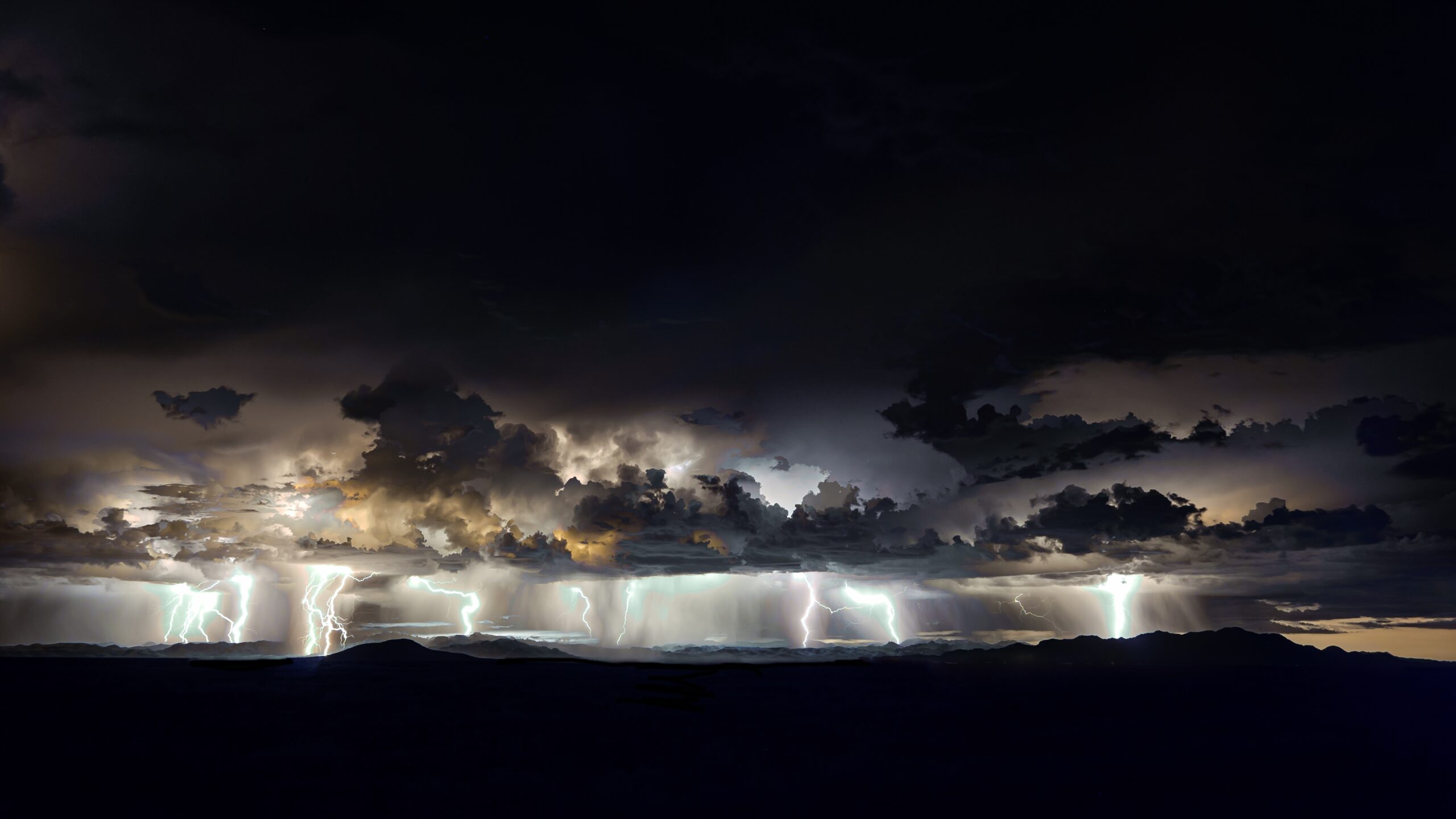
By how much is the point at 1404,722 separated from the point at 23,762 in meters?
187

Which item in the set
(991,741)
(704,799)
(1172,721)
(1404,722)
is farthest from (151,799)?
(1404,722)

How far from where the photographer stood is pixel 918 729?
380ft

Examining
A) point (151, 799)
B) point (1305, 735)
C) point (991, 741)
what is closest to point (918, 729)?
point (991, 741)

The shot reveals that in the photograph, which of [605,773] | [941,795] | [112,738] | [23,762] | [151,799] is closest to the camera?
[151,799]

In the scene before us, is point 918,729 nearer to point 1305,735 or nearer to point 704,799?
point 1305,735

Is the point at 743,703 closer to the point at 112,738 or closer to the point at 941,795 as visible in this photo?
the point at 112,738

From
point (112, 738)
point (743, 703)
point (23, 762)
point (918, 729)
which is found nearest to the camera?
point (23, 762)

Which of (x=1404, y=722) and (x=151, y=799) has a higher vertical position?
(x=151, y=799)

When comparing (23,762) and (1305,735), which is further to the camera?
(1305,735)

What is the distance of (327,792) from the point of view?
57.4 metres

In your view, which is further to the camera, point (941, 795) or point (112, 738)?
point (112, 738)

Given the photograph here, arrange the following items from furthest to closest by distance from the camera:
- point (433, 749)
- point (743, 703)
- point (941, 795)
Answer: point (743, 703)
point (433, 749)
point (941, 795)

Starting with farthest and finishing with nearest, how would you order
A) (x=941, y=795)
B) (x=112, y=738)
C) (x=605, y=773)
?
(x=112, y=738)
(x=605, y=773)
(x=941, y=795)

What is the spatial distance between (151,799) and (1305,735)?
133 metres
